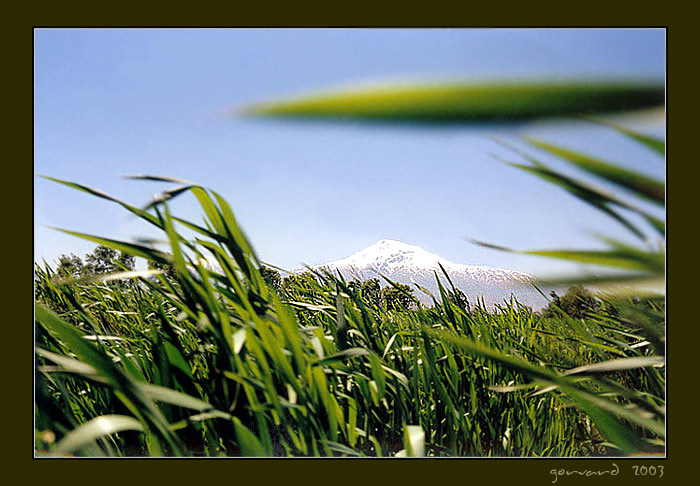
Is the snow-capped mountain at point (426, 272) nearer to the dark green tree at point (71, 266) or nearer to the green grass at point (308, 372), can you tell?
the green grass at point (308, 372)

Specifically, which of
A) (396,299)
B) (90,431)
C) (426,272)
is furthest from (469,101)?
(396,299)

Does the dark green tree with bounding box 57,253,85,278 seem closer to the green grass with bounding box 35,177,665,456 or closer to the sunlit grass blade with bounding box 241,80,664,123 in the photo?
the green grass with bounding box 35,177,665,456

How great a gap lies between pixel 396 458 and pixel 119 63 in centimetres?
141

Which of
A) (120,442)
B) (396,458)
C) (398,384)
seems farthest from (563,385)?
(120,442)

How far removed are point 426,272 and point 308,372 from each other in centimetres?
65

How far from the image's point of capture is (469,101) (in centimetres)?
60

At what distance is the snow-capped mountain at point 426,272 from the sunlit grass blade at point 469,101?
1166 millimetres

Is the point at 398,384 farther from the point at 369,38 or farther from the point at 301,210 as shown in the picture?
the point at 369,38

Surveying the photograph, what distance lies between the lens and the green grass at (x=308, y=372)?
49.9 inches

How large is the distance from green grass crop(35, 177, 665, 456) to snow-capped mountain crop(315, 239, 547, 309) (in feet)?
0.15
